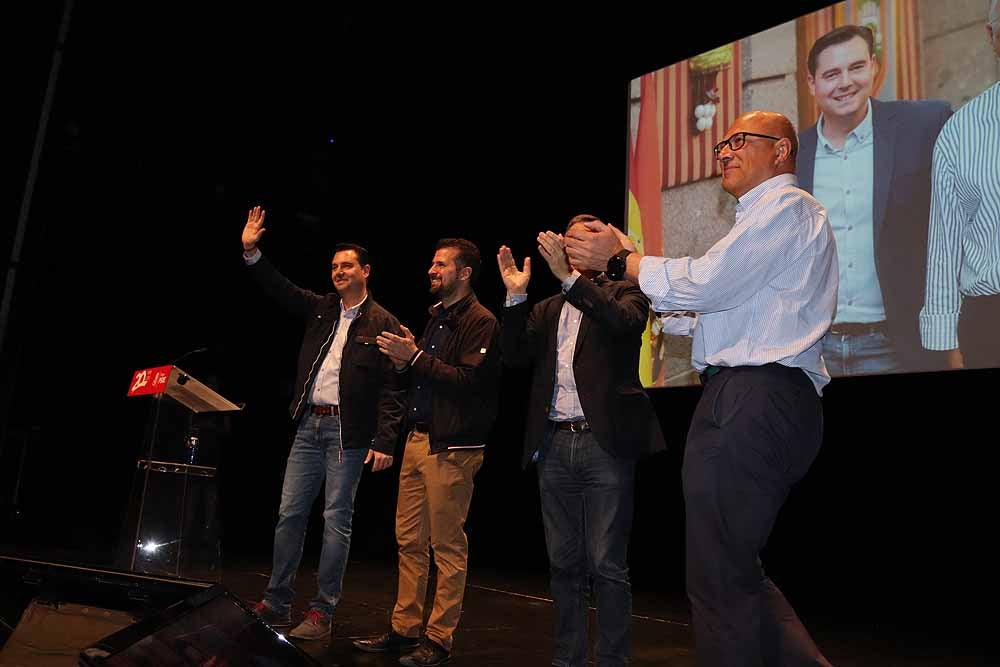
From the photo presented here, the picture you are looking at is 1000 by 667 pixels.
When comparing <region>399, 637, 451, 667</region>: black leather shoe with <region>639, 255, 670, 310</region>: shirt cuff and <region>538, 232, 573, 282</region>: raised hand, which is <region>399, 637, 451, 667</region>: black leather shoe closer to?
<region>538, 232, 573, 282</region>: raised hand

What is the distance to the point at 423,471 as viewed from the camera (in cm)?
292

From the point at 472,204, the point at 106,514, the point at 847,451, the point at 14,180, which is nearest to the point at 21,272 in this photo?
the point at 14,180

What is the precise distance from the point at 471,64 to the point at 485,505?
304 cm

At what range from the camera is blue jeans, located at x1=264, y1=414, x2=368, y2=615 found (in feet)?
10.2

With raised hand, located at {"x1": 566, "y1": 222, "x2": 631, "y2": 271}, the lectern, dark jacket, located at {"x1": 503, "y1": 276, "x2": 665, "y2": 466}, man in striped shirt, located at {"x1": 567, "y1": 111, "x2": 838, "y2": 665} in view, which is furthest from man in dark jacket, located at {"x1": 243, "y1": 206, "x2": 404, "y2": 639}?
man in striped shirt, located at {"x1": 567, "y1": 111, "x2": 838, "y2": 665}

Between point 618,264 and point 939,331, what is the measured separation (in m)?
2.01

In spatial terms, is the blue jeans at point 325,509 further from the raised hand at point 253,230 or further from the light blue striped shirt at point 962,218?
the light blue striped shirt at point 962,218

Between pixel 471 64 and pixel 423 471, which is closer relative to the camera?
pixel 423 471

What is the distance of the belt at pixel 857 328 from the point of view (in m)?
3.60

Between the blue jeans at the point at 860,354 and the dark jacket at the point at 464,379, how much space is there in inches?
59.2

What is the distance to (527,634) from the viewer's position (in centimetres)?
335

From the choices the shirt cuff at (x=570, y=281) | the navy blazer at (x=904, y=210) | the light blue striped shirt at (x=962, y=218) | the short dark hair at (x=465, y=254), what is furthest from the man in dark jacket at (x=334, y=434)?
the light blue striped shirt at (x=962, y=218)

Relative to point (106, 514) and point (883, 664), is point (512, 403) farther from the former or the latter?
point (106, 514)

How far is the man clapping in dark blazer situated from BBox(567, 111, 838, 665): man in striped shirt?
19.1 inches
